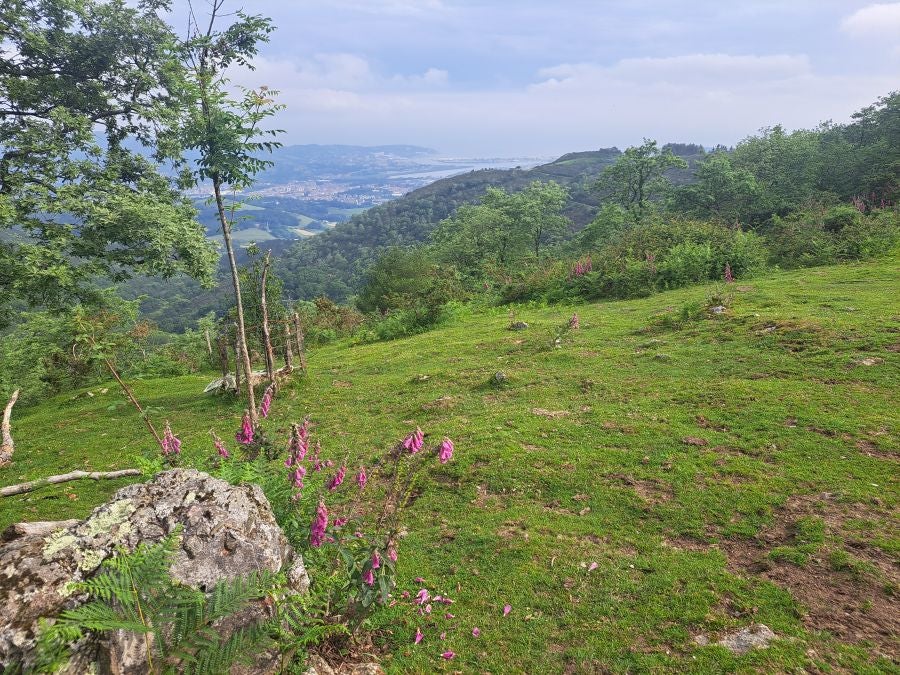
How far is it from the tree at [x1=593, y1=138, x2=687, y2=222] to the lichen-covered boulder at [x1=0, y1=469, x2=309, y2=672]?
4059cm

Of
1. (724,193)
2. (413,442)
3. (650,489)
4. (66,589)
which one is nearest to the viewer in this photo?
(66,589)

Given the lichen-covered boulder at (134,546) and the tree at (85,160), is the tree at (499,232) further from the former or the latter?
the lichen-covered boulder at (134,546)

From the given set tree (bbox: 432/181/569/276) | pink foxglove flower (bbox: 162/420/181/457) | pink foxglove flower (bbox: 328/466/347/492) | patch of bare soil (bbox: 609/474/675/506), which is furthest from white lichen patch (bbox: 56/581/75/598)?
tree (bbox: 432/181/569/276)

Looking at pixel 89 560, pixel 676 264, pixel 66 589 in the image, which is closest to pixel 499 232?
pixel 676 264

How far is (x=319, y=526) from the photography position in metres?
4.04

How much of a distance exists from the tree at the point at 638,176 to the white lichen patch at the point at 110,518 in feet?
135

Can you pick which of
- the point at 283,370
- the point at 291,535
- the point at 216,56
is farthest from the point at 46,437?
the point at 291,535

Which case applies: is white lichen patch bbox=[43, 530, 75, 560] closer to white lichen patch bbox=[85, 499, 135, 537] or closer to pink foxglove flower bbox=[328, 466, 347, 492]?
white lichen patch bbox=[85, 499, 135, 537]

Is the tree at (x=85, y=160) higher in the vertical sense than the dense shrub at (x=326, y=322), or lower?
higher

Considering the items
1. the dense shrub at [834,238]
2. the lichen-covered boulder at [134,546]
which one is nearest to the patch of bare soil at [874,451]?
the lichen-covered boulder at [134,546]

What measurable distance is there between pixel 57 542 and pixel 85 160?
11807mm

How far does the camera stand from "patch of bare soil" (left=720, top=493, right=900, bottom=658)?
4.02 m

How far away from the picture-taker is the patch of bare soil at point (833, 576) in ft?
13.2

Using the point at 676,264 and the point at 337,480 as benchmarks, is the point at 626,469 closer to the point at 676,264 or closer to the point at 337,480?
the point at 337,480
